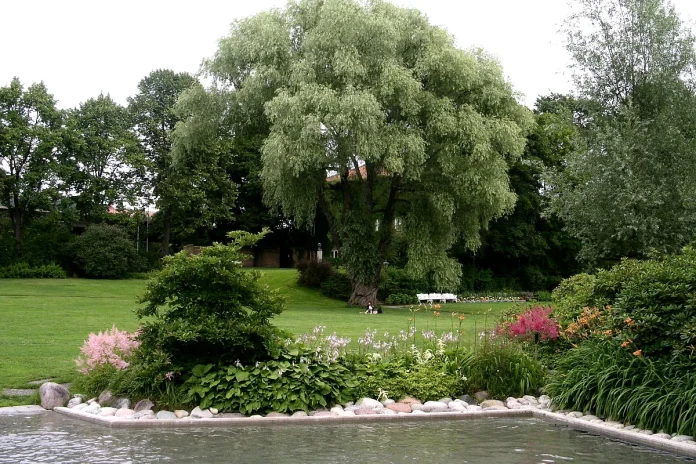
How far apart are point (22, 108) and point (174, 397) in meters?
40.0

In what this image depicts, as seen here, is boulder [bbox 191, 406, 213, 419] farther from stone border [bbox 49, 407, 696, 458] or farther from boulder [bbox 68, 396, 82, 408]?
boulder [bbox 68, 396, 82, 408]

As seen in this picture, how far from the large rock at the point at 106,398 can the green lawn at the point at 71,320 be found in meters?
1.55

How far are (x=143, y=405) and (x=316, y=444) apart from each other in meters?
2.67

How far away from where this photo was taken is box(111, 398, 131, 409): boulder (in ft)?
30.9

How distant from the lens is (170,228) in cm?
5003

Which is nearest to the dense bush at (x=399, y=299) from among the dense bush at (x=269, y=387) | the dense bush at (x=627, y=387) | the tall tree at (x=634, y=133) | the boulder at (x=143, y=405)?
the tall tree at (x=634, y=133)

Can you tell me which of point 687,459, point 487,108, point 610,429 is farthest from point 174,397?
point 487,108

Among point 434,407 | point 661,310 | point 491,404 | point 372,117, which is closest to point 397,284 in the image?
point 372,117

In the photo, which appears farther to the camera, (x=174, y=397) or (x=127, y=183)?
(x=127, y=183)

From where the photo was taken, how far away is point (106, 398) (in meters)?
9.70

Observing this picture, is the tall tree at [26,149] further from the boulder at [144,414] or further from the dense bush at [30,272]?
Answer: the boulder at [144,414]

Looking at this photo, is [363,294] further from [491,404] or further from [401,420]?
[401,420]

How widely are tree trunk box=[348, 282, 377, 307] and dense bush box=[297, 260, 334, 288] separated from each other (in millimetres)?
6754

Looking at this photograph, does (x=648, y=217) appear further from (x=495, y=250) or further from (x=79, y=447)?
(x=495, y=250)
